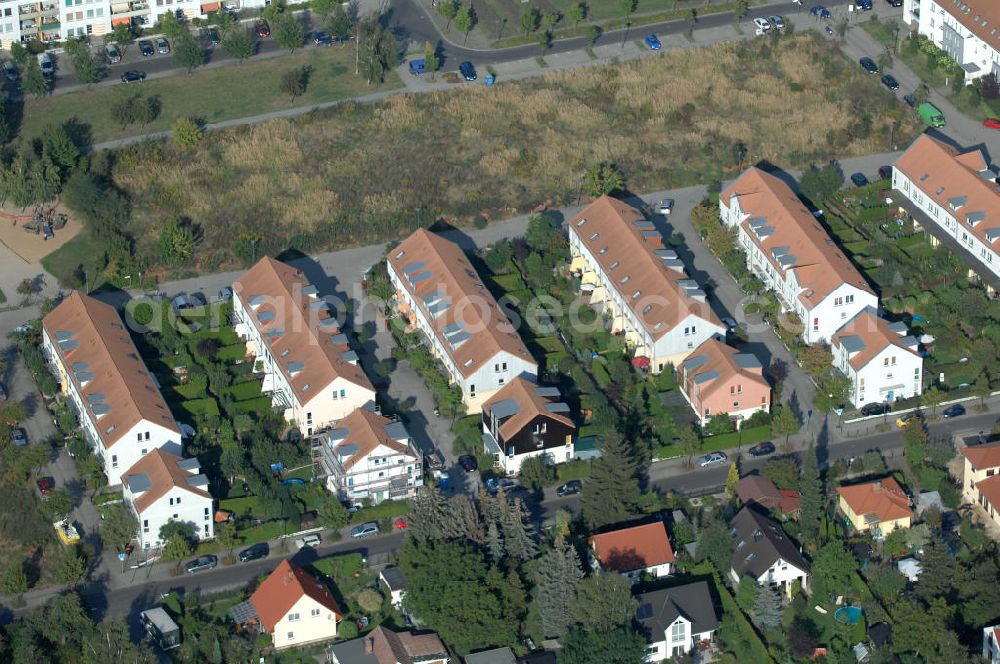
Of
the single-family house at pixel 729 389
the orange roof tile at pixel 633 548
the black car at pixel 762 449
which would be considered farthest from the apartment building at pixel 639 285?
the orange roof tile at pixel 633 548

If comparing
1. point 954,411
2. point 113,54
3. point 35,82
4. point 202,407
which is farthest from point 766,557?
point 113,54

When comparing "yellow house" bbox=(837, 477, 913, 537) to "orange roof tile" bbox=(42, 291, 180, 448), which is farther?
"orange roof tile" bbox=(42, 291, 180, 448)

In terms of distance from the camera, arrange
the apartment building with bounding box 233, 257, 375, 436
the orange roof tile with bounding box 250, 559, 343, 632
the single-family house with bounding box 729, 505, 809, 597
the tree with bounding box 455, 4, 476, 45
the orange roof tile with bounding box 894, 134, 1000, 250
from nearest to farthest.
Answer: the orange roof tile with bounding box 250, 559, 343, 632 < the single-family house with bounding box 729, 505, 809, 597 < the apartment building with bounding box 233, 257, 375, 436 < the orange roof tile with bounding box 894, 134, 1000, 250 < the tree with bounding box 455, 4, 476, 45

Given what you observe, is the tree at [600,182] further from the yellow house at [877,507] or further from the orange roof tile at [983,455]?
the orange roof tile at [983,455]

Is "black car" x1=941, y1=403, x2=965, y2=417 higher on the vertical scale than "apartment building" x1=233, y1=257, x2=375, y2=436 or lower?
lower

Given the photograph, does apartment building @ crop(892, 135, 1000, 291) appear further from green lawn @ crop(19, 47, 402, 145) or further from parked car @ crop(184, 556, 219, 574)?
parked car @ crop(184, 556, 219, 574)

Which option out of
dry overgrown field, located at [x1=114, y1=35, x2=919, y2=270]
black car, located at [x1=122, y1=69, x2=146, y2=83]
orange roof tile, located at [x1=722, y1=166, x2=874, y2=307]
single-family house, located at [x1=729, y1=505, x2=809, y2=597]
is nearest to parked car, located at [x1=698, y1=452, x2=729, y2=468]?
single-family house, located at [x1=729, y1=505, x2=809, y2=597]

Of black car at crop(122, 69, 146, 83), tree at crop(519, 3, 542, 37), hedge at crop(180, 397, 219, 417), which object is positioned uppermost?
hedge at crop(180, 397, 219, 417)
